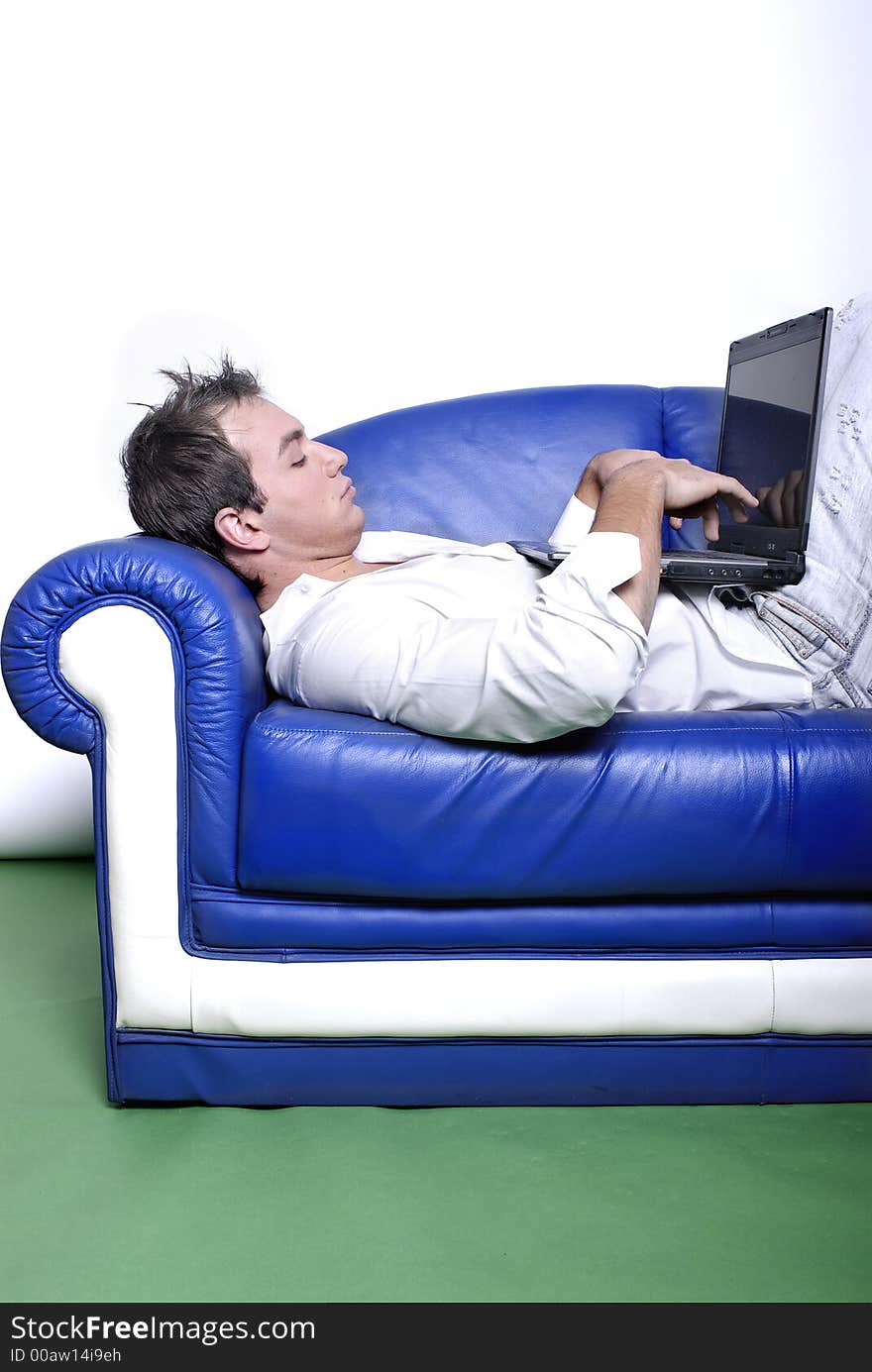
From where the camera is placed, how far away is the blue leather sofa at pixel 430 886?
62.7 inches

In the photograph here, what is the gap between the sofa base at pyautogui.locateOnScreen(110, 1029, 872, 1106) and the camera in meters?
1.66

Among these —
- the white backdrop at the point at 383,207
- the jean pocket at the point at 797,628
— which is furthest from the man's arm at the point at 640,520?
the white backdrop at the point at 383,207

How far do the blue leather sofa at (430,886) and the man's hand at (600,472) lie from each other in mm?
660

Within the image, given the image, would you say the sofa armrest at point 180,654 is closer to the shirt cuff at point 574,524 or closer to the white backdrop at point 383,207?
the shirt cuff at point 574,524

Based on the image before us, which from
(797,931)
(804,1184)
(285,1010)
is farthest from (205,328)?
(804,1184)

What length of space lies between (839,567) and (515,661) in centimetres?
63

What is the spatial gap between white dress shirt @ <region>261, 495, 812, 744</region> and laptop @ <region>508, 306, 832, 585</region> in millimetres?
83

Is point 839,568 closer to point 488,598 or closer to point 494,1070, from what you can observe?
point 488,598

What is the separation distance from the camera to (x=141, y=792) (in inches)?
64.7

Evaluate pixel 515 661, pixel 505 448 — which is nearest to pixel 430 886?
pixel 515 661

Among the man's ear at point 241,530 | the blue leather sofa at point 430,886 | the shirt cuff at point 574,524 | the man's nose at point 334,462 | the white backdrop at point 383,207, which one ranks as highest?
the white backdrop at point 383,207
